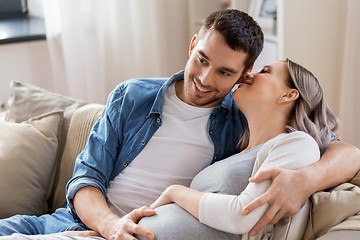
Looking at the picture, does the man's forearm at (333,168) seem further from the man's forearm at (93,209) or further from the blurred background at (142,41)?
the blurred background at (142,41)

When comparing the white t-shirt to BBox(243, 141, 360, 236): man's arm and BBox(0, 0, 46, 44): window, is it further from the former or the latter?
BBox(0, 0, 46, 44): window

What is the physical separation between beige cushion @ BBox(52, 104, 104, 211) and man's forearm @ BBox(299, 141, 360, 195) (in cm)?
92

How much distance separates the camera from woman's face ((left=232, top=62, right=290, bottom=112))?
58.5 inches

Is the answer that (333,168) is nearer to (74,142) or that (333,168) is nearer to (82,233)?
(82,233)

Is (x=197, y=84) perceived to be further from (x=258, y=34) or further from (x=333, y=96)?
(x=333, y=96)

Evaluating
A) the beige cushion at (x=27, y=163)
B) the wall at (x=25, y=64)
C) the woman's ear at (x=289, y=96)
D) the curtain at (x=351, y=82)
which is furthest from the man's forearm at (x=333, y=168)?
the wall at (x=25, y=64)

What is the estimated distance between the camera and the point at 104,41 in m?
3.12

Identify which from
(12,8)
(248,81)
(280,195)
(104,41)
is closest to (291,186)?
(280,195)

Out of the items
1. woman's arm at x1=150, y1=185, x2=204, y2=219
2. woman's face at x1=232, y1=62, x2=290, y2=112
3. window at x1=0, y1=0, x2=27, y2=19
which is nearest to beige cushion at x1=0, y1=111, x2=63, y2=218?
woman's arm at x1=150, y1=185, x2=204, y2=219

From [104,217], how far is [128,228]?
134 millimetres

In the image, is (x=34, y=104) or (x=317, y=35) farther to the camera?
(x=317, y=35)

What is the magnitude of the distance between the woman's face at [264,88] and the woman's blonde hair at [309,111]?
0.09 feet

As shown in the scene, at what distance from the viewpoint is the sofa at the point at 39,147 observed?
1.81m

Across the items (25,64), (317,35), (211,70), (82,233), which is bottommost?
(82,233)
